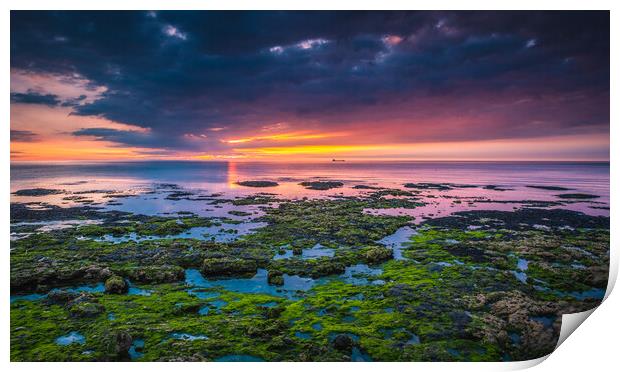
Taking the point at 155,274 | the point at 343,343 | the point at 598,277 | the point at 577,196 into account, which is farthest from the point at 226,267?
the point at 577,196

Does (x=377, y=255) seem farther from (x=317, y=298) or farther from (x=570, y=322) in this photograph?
(x=570, y=322)

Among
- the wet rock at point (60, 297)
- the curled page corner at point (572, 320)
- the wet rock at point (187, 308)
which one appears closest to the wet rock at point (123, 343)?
the wet rock at point (187, 308)

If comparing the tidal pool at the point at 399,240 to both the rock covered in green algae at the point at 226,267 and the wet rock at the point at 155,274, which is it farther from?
the wet rock at the point at 155,274

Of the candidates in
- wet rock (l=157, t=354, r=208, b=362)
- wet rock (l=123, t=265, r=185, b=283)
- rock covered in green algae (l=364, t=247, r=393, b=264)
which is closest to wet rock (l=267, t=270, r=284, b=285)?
Answer: wet rock (l=123, t=265, r=185, b=283)

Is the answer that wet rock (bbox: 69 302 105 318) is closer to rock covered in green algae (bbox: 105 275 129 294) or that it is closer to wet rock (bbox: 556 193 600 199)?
rock covered in green algae (bbox: 105 275 129 294)

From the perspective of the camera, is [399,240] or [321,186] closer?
[399,240]
